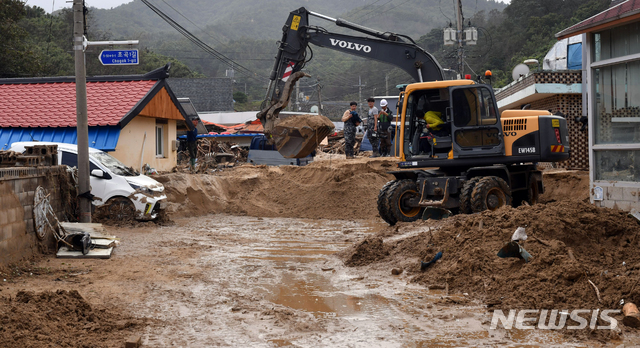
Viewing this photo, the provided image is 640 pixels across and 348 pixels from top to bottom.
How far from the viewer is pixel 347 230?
1348cm

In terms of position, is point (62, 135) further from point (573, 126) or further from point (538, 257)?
point (573, 126)

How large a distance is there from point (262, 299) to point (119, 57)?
741 cm

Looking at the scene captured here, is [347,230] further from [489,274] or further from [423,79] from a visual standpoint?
[489,274]

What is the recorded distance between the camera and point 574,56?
21.7m

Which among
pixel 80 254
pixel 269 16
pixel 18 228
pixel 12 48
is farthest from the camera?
pixel 269 16

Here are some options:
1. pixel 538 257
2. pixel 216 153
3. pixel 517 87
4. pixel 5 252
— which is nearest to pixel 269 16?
pixel 216 153

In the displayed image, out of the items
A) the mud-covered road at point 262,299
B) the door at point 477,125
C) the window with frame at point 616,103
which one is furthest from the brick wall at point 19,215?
the window with frame at point 616,103

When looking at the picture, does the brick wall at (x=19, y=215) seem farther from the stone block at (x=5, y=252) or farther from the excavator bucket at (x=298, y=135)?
the excavator bucket at (x=298, y=135)

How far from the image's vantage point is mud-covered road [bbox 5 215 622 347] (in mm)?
5484

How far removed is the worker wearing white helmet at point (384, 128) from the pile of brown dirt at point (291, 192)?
1328mm

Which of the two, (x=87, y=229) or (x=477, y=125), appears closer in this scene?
(x=87, y=229)

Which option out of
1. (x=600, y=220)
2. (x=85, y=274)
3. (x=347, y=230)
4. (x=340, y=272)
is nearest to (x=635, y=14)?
(x=600, y=220)

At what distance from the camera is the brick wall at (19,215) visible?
8.16 meters

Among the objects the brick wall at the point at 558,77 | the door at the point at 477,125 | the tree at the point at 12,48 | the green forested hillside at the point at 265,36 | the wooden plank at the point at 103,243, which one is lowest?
the wooden plank at the point at 103,243
